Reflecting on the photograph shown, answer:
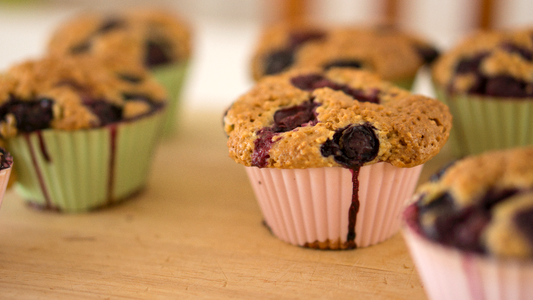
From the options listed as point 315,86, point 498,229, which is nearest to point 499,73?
point 315,86

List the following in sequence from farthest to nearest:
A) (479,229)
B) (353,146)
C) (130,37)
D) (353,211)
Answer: (130,37), (353,211), (353,146), (479,229)

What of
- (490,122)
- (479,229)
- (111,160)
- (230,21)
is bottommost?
(230,21)

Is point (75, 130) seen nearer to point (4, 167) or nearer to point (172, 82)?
point (4, 167)

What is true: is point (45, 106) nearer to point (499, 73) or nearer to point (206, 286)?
point (206, 286)

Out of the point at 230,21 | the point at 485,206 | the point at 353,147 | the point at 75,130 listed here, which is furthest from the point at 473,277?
the point at 230,21

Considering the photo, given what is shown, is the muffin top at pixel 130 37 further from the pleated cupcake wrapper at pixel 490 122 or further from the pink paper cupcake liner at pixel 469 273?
the pink paper cupcake liner at pixel 469 273

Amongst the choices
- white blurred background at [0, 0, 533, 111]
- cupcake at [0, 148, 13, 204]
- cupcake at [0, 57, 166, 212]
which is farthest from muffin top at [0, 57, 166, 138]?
white blurred background at [0, 0, 533, 111]
